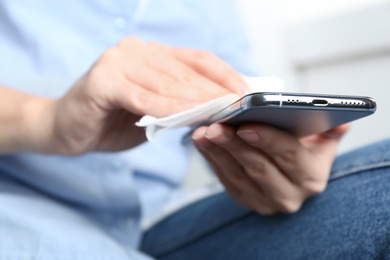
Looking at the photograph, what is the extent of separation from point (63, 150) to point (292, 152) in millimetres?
247

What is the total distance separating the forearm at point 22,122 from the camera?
45cm

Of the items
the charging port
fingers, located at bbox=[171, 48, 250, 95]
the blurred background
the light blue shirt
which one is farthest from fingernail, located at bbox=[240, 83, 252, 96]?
the blurred background

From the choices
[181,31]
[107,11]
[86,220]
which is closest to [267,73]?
[181,31]

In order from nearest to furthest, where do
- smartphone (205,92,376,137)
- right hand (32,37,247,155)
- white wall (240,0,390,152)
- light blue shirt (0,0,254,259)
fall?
smartphone (205,92,376,137) → right hand (32,37,247,155) → light blue shirt (0,0,254,259) → white wall (240,0,390,152)

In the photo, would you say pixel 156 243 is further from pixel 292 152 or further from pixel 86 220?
pixel 292 152

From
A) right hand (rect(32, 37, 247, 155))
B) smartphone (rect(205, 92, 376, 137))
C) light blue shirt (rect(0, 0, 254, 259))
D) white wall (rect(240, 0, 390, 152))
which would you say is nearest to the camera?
smartphone (rect(205, 92, 376, 137))

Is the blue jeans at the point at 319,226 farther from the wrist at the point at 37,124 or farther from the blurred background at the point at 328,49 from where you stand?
the blurred background at the point at 328,49

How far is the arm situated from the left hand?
0.05m

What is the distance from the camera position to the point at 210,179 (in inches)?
42.1

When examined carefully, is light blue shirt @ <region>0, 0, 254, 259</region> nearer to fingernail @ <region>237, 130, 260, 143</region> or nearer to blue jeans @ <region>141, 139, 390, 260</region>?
blue jeans @ <region>141, 139, 390, 260</region>

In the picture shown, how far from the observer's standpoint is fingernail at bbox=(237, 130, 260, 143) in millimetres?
341

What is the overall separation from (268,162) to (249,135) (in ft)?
0.24

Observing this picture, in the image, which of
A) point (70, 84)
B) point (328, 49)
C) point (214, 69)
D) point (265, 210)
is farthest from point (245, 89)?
point (328, 49)

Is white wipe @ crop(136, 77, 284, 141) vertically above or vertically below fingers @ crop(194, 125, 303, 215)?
above
